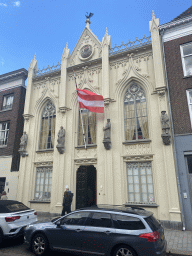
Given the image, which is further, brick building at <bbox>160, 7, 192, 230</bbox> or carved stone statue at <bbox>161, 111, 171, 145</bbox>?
carved stone statue at <bbox>161, 111, 171, 145</bbox>

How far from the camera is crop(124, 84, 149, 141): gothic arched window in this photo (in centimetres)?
1238

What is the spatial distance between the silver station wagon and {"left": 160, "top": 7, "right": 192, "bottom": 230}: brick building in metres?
5.06

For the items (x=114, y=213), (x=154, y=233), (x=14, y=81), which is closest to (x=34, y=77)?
(x=14, y=81)

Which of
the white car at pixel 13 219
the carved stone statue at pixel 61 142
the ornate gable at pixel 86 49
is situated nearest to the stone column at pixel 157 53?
the ornate gable at pixel 86 49

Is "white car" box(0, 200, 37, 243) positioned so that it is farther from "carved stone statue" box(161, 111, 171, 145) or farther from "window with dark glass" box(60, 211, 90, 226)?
"carved stone statue" box(161, 111, 171, 145)

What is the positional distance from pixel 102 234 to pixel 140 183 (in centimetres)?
638

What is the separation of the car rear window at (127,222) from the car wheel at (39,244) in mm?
2552

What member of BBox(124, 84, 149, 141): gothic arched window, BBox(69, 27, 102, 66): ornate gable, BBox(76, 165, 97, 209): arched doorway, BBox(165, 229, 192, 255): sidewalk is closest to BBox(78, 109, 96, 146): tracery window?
BBox(76, 165, 97, 209): arched doorway

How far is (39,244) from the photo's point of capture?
6.30 m

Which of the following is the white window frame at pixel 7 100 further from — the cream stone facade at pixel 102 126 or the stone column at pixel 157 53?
the stone column at pixel 157 53

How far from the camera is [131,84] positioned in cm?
1366

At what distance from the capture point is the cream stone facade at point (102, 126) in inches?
440

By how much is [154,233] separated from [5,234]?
5.59m

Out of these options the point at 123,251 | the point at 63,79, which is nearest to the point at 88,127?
the point at 63,79
